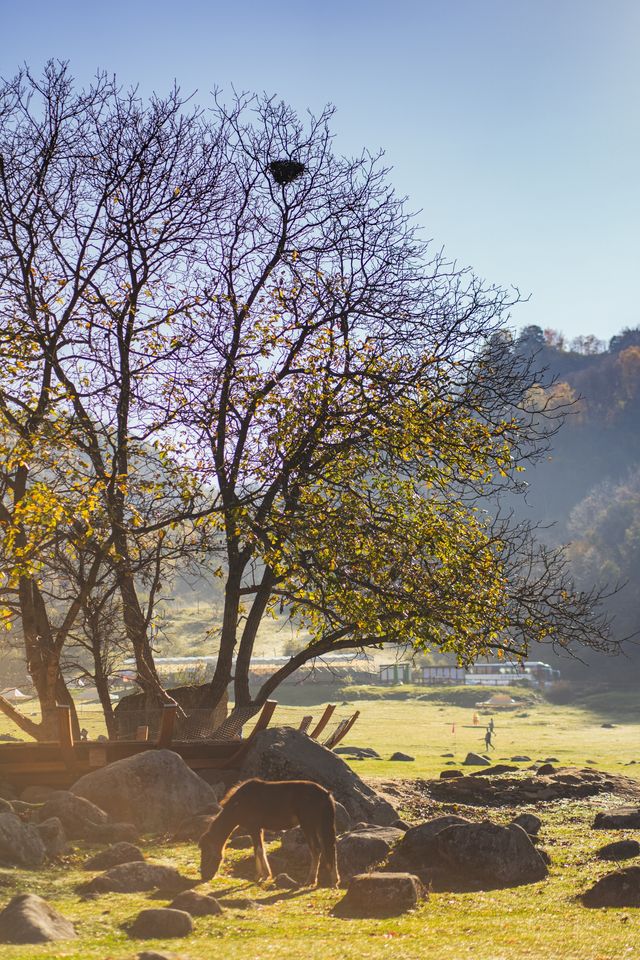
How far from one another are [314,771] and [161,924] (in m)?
9.04

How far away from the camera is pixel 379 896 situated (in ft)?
35.6

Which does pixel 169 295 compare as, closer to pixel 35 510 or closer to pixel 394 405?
pixel 394 405

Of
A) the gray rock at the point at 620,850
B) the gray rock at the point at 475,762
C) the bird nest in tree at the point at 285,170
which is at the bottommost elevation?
the gray rock at the point at 475,762

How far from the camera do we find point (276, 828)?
12688 mm

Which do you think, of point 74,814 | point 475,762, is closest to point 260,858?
point 74,814

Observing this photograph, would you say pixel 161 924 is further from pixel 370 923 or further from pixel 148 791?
pixel 148 791

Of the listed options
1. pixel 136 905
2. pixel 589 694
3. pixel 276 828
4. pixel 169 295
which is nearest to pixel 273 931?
pixel 136 905

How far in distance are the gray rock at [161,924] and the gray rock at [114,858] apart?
354cm

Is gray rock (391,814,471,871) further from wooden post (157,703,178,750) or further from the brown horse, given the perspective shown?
wooden post (157,703,178,750)

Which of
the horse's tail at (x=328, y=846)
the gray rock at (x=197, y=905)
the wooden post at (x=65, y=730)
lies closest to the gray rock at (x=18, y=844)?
the gray rock at (x=197, y=905)

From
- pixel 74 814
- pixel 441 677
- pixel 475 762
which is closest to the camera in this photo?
pixel 74 814

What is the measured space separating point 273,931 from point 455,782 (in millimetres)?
14452

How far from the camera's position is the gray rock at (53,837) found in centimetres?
1374

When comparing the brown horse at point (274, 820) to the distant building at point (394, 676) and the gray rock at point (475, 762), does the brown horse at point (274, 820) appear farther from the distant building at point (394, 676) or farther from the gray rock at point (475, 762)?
the distant building at point (394, 676)
